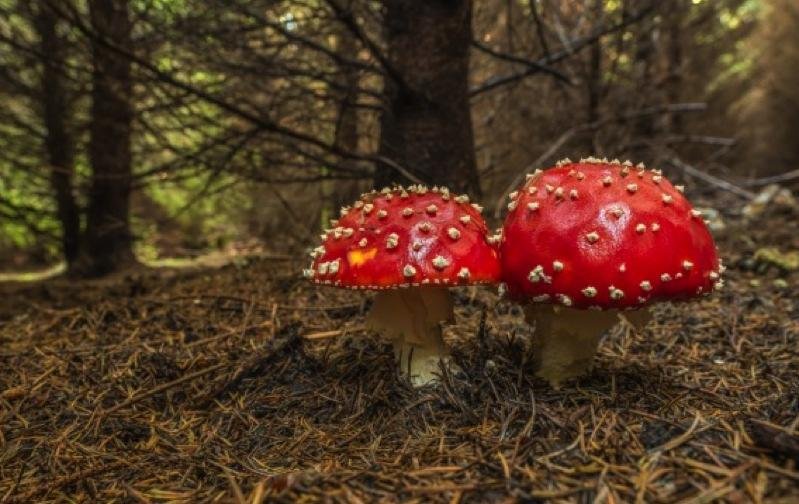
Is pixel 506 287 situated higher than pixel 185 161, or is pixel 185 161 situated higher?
pixel 185 161

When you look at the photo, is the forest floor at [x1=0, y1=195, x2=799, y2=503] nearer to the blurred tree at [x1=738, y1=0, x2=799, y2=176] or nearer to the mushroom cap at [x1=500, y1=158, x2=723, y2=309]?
the mushroom cap at [x1=500, y1=158, x2=723, y2=309]

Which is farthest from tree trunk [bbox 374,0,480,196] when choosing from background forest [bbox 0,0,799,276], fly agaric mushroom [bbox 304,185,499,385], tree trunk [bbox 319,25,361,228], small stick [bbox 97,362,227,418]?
small stick [bbox 97,362,227,418]

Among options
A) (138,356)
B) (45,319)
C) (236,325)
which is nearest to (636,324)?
(236,325)

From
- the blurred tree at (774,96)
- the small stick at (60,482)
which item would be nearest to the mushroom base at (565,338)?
the small stick at (60,482)

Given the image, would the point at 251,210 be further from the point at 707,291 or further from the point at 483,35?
the point at 707,291

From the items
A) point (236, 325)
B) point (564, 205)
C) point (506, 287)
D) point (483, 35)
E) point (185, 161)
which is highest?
point (483, 35)
